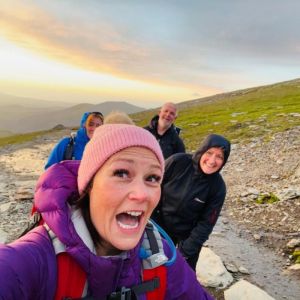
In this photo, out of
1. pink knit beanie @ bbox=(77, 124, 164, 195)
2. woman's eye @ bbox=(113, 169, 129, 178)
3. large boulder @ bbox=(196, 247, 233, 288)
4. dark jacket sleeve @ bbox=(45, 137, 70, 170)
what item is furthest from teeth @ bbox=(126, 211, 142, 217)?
large boulder @ bbox=(196, 247, 233, 288)

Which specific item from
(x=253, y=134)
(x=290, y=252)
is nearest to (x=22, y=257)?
(x=290, y=252)

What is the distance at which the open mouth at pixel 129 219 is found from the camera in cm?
229

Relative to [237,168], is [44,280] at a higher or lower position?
higher

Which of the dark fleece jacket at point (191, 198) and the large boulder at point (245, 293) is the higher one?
the dark fleece jacket at point (191, 198)

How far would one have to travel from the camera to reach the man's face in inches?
356

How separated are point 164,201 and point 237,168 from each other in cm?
1458

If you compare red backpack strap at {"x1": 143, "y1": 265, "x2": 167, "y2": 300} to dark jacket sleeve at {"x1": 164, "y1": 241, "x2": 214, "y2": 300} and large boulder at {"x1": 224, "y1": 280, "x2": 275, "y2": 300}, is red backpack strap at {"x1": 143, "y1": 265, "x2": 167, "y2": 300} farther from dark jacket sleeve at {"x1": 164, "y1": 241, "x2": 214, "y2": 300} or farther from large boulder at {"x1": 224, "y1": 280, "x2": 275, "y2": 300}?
large boulder at {"x1": 224, "y1": 280, "x2": 275, "y2": 300}

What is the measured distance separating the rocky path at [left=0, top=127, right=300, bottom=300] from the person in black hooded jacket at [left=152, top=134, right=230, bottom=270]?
2.33 m

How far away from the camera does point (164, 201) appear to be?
6.31 m

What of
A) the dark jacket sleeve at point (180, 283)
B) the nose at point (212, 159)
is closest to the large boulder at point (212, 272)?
the nose at point (212, 159)

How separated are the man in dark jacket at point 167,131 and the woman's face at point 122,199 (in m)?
6.72

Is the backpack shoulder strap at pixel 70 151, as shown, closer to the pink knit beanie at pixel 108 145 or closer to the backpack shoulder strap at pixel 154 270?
the pink knit beanie at pixel 108 145

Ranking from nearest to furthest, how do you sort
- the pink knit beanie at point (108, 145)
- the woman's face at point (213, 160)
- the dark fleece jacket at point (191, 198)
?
the pink knit beanie at point (108, 145), the woman's face at point (213, 160), the dark fleece jacket at point (191, 198)

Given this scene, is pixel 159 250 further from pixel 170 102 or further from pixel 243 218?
pixel 243 218
